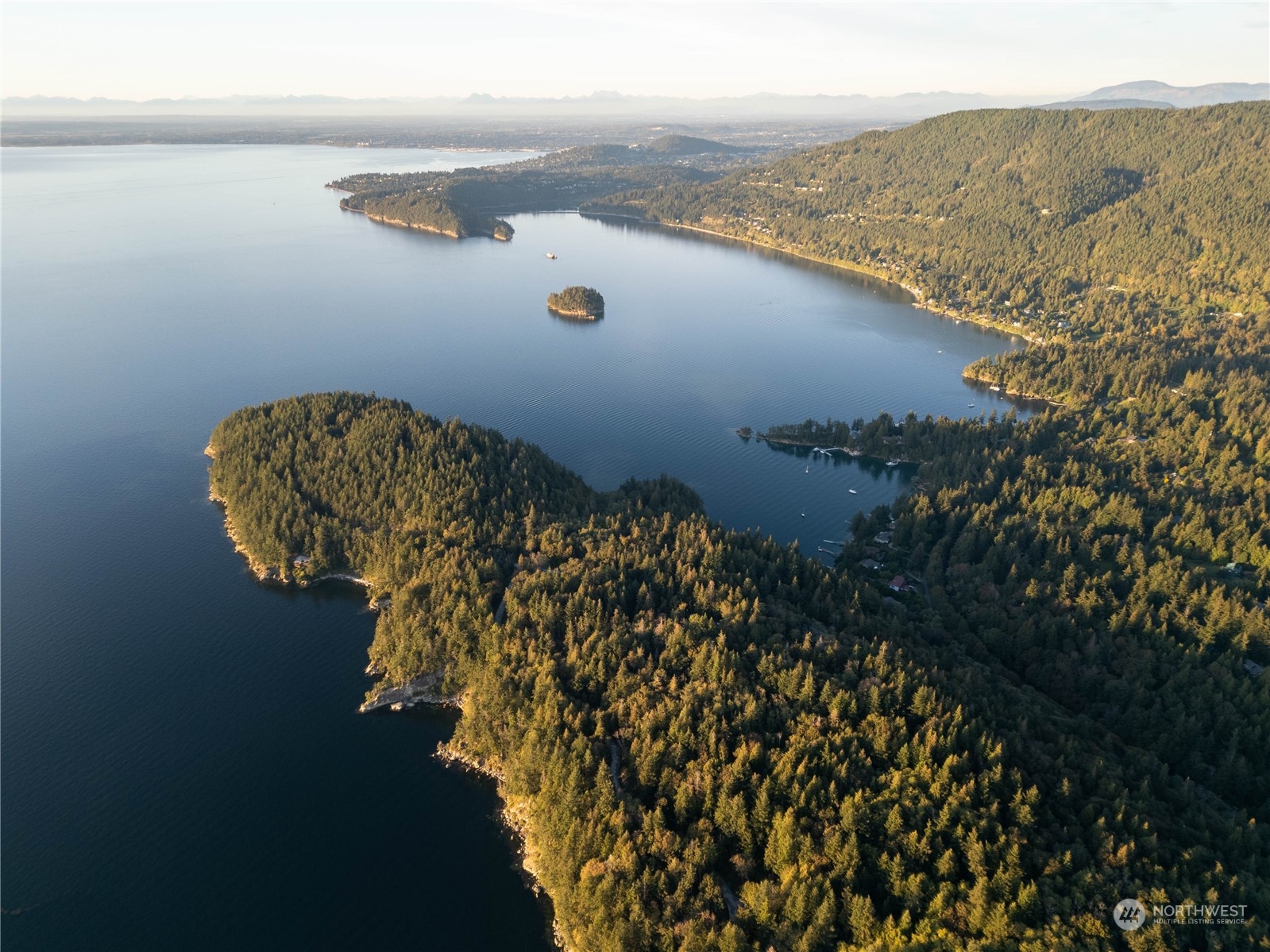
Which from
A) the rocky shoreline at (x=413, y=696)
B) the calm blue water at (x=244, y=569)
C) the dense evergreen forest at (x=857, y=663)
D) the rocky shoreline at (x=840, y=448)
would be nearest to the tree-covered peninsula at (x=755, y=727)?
the dense evergreen forest at (x=857, y=663)

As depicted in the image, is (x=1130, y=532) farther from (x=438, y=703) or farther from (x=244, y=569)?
(x=244, y=569)

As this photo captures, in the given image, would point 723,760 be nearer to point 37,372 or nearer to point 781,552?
point 781,552

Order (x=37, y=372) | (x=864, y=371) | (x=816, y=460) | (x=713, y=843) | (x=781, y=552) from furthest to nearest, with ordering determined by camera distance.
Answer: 1. (x=864, y=371)
2. (x=37, y=372)
3. (x=816, y=460)
4. (x=781, y=552)
5. (x=713, y=843)

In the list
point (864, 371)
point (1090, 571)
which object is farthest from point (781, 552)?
point (864, 371)

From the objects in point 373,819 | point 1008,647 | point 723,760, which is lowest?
point 373,819

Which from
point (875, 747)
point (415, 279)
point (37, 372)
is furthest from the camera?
point (415, 279)

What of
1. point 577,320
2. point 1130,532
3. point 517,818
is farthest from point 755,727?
point 577,320

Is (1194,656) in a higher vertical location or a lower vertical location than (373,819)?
higher

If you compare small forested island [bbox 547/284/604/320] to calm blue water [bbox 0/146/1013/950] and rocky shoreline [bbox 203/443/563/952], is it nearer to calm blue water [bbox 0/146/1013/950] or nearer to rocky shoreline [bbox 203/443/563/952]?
calm blue water [bbox 0/146/1013/950]
